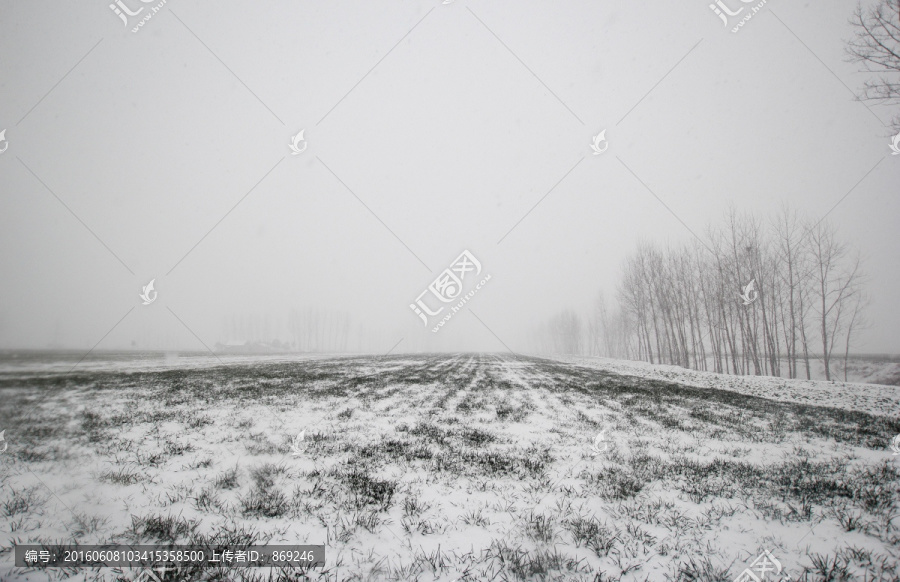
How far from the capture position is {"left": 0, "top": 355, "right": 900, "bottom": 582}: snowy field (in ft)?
9.75

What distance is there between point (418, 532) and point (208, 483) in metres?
3.18

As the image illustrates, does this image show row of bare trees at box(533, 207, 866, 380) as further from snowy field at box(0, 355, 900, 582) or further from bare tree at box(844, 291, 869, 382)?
snowy field at box(0, 355, 900, 582)

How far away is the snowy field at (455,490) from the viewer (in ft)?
9.75

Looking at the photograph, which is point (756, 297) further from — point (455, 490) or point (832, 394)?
point (455, 490)

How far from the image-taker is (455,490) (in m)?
4.36

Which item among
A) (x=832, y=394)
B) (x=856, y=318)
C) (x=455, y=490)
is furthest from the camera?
(x=856, y=318)

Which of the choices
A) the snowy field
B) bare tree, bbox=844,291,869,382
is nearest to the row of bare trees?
bare tree, bbox=844,291,869,382

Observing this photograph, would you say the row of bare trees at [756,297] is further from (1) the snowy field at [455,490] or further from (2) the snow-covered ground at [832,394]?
(1) the snowy field at [455,490]

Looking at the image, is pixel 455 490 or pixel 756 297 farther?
pixel 756 297

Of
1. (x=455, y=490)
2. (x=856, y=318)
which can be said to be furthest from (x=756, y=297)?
(x=455, y=490)

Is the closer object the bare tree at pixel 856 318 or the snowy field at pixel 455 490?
the snowy field at pixel 455 490

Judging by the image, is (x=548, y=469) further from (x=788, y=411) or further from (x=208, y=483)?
(x=788, y=411)

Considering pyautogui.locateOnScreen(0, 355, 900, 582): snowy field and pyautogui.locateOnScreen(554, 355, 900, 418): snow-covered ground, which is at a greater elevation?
pyautogui.locateOnScreen(0, 355, 900, 582): snowy field

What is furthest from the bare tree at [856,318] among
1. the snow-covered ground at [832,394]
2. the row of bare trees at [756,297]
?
the snow-covered ground at [832,394]
